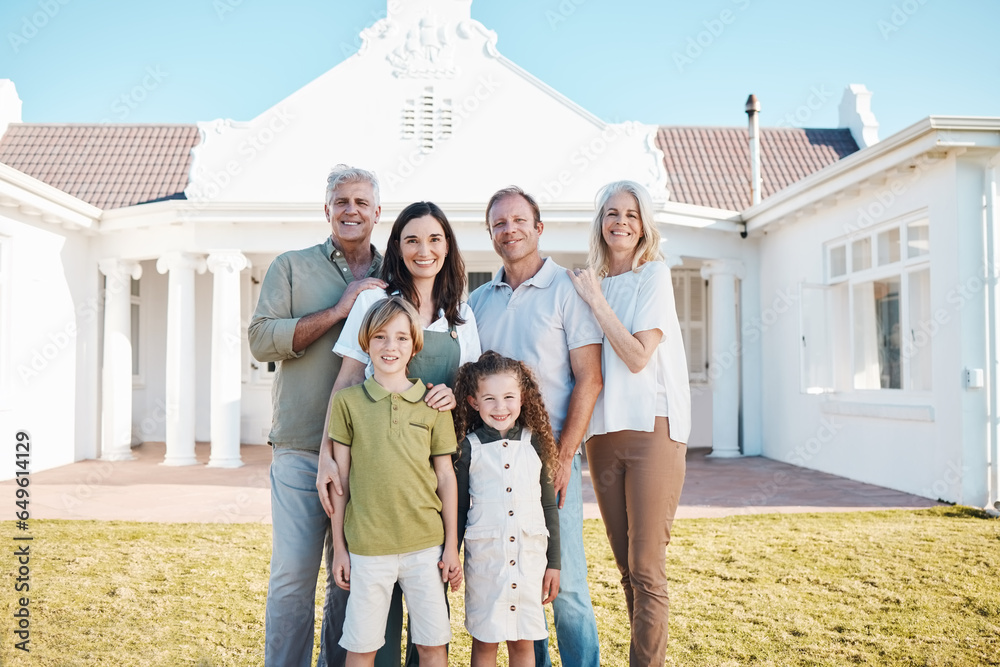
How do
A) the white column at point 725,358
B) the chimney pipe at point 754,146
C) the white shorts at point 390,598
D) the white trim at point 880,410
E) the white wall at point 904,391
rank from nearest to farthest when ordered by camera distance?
1. the white shorts at point 390,598
2. the white wall at point 904,391
3. the white trim at point 880,410
4. the white column at point 725,358
5. the chimney pipe at point 754,146

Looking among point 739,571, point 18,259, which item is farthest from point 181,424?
point 739,571

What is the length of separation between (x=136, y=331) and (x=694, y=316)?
364 inches

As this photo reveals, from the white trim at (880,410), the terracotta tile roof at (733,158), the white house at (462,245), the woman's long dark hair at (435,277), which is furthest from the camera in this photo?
the terracotta tile roof at (733,158)

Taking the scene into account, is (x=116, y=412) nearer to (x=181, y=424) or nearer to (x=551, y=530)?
(x=181, y=424)

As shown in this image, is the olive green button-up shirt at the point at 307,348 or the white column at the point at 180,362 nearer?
the olive green button-up shirt at the point at 307,348

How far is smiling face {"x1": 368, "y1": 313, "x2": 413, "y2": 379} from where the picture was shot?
2.33m

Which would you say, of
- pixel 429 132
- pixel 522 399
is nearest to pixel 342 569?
pixel 522 399

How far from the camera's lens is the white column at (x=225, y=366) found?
30.2 feet

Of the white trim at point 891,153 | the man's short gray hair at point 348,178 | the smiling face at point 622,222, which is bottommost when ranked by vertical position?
the smiling face at point 622,222

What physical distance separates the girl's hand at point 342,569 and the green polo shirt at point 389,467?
38mm

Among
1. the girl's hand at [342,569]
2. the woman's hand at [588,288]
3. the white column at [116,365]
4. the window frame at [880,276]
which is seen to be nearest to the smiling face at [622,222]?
the woman's hand at [588,288]

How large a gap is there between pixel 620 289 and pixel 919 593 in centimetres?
279

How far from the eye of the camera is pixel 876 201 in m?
7.63

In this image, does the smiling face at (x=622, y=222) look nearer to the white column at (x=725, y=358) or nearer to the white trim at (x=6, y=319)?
the white column at (x=725, y=358)
